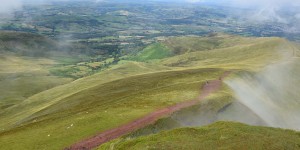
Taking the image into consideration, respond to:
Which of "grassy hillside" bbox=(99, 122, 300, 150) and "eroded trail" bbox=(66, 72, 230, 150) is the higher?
"grassy hillside" bbox=(99, 122, 300, 150)

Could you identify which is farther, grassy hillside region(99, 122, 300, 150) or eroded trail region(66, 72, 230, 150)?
eroded trail region(66, 72, 230, 150)

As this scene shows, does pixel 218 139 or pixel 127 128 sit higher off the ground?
pixel 218 139

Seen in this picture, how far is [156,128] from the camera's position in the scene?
69.0 meters

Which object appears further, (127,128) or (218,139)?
(127,128)

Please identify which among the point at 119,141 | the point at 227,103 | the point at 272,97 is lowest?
the point at 272,97

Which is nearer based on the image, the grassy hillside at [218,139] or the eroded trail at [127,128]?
the grassy hillside at [218,139]

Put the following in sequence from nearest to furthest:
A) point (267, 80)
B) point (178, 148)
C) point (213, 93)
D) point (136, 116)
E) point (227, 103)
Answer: point (178, 148), point (136, 116), point (227, 103), point (213, 93), point (267, 80)

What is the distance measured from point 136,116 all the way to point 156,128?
7.21 meters

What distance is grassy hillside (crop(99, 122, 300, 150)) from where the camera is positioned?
49.4 meters

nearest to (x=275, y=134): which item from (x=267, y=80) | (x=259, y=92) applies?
(x=259, y=92)

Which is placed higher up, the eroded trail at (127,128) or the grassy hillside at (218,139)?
the grassy hillside at (218,139)

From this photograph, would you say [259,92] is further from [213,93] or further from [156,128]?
[156,128]

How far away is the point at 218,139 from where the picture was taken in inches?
2064

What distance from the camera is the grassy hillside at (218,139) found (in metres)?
49.4
